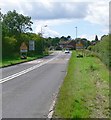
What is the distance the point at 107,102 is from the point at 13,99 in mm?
3642

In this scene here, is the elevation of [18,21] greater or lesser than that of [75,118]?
greater

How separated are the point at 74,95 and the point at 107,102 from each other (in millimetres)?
1915

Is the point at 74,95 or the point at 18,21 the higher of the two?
the point at 18,21

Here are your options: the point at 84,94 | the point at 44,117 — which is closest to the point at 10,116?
the point at 44,117

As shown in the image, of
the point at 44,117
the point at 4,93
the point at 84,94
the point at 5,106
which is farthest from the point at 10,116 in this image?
the point at 4,93

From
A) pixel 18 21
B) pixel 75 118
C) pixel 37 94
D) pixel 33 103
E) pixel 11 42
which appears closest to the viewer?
pixel 75 118

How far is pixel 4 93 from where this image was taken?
57.9 ft

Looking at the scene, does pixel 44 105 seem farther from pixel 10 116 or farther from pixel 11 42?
pixel 11 42

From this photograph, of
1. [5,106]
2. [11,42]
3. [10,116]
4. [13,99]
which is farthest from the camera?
[11,42]

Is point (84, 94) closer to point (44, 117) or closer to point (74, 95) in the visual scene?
point (74, 95)

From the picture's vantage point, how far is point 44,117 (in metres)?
11.9

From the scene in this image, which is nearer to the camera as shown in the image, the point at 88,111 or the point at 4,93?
the point at 88,111

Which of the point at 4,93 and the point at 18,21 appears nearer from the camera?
the point at 4,93

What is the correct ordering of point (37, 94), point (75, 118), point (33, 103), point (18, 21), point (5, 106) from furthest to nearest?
point (18, 21) < point (37, 94) < point (33, 103) < point (5, 106) < point (75, 118)
